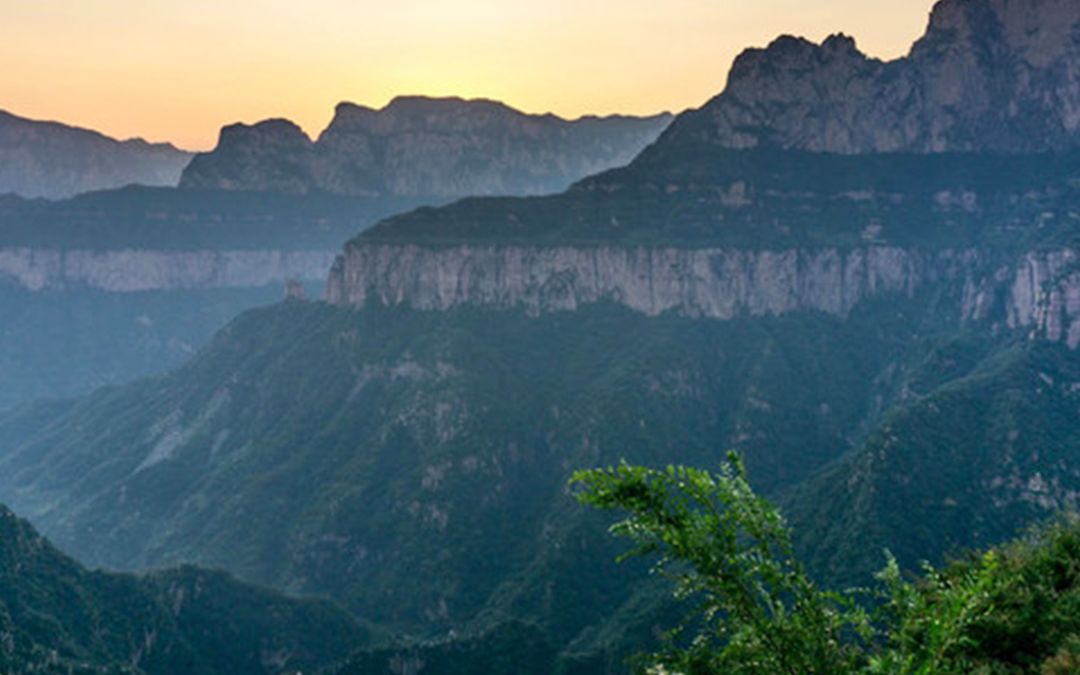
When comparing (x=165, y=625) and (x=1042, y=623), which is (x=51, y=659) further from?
(x=1042, y=623)

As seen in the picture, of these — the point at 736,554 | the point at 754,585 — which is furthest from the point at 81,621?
the point at 736,554

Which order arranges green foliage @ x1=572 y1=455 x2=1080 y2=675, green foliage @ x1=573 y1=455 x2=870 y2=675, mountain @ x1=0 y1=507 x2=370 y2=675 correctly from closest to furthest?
green foliage @ x1=572 y1=455 x2=1080 y2=675
green foliage @ x1=573 y1=455 x2=870 y2=675
mountain @ x1=0 y1=507 x2=370 y2=675

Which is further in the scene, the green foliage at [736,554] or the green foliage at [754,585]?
the green foliage at [736,554]

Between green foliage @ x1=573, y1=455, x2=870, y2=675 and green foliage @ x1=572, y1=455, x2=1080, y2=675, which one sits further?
green foliage @ x1=573, y1=455, x2=870, y2=675

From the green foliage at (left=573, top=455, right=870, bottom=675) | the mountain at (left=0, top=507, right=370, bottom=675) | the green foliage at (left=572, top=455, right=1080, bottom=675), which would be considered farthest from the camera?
the mountain at (left=0, top=507, right=370, bottom=675)

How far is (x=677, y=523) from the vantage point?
2458cm

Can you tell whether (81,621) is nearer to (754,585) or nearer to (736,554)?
(754,585)

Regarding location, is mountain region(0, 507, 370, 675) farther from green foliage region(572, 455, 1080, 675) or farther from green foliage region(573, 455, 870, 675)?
green foliage region(573, 455, 870, 675)

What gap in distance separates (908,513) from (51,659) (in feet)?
461

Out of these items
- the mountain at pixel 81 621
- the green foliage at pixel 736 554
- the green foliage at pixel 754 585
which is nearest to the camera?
the green foliage at pixel 754 585

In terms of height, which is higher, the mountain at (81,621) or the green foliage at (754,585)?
the green foliage at (754,585)

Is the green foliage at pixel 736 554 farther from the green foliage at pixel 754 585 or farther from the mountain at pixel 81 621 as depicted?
the mountain at pixel 81 621

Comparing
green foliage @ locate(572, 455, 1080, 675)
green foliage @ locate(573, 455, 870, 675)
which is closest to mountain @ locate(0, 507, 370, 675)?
green foliage @ locate(572, 455, 1080, 675)

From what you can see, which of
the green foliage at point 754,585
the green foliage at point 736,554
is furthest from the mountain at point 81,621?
the green foliage at point 736,554
